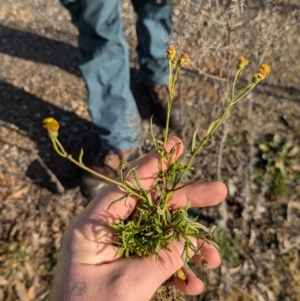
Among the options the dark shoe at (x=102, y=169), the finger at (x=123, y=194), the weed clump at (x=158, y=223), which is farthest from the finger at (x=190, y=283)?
the dark shoe at (x=102, y=169)

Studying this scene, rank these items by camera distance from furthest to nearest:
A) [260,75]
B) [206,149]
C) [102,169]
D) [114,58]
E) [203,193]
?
[206,149] → [102,169] → [114,58] → [203,193] → [260,75]

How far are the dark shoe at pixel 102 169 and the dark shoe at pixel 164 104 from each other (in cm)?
40

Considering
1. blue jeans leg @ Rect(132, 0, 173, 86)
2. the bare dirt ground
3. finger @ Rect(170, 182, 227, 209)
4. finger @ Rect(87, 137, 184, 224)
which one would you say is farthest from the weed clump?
blue jeans leg @ Rect(132, 0, 173, 86)

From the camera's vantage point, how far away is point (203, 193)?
1.65 meters

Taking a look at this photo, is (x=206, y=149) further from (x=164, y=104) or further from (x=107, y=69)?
(x=107, y=69)

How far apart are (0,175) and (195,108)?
1.46 metres

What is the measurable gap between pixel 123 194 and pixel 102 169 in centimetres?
120

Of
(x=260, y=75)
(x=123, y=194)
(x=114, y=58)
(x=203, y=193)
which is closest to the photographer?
(x=260, y=75)

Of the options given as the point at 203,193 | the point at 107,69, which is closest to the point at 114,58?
the point at 107,69

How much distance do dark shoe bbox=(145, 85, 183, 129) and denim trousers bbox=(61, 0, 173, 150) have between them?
0.19 ft

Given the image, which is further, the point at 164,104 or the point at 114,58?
the point at 164,104

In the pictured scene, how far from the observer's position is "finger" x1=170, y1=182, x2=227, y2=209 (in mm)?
1638

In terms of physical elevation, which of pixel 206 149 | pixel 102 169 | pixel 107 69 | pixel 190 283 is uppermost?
pixel 107 69

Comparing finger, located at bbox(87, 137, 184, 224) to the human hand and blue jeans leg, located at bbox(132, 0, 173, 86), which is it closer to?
the human hand
